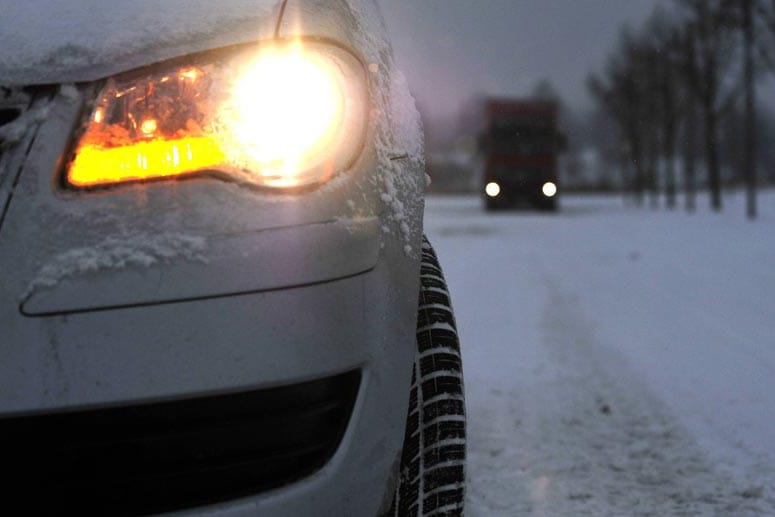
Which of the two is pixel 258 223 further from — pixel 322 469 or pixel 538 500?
pixel 538 500

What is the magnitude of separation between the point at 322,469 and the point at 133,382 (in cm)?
35

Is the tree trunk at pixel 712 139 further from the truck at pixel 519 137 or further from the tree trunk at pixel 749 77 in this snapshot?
the truck at pixel 519 137

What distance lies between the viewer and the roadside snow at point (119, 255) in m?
1.30

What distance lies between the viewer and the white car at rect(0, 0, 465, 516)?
130cm

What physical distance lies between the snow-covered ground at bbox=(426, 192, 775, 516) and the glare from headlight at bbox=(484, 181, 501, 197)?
57.4 ft

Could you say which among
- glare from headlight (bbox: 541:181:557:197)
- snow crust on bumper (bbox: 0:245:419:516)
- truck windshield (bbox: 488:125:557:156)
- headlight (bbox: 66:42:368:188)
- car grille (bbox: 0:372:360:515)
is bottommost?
glare from headlight (bbox: 541:181:557:197)

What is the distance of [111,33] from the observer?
147cm

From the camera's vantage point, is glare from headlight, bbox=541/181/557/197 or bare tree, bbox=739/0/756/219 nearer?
bare tree, bbox=739/0/756/219

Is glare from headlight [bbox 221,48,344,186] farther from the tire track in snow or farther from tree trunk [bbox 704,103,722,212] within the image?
tree trunk [bbox 704,103,722,212]

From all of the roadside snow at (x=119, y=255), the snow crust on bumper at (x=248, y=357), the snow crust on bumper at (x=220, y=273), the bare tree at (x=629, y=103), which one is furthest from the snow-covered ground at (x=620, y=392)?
the bare tree at (x=629, y=103)

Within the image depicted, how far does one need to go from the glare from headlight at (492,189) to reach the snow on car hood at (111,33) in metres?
25.6

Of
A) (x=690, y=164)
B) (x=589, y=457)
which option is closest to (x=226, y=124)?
(x=589, y=457)

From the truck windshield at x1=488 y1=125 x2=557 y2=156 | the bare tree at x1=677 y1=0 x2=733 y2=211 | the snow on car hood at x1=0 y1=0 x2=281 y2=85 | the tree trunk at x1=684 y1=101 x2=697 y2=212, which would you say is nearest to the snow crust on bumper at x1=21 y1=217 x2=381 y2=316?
the snow on car hood at x1=0 y1=0 x2=281 y2=85

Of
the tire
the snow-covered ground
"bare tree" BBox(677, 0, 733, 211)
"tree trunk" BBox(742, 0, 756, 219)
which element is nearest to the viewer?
the tire
